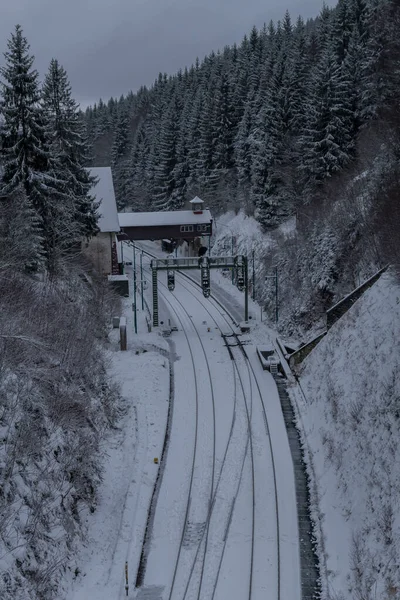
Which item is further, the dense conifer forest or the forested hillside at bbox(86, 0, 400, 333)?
the dense conifer forest

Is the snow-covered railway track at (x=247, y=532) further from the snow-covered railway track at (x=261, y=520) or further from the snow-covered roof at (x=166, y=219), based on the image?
the snow-covered roof at (x=166, y=219)

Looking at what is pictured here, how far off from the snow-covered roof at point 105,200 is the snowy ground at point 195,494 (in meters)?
18.0

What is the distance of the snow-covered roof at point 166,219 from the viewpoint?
2420 inches

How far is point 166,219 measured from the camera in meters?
62.3

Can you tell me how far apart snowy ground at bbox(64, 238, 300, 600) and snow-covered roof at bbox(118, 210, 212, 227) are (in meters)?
32.4

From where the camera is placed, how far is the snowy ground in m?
14.9

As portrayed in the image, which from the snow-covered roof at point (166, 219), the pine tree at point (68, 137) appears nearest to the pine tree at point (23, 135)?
the pine tree at point (68, 137)

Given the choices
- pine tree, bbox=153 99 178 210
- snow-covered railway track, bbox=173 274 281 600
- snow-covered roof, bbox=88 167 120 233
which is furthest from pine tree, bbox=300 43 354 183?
pine tree, bbox=153 99 178 210

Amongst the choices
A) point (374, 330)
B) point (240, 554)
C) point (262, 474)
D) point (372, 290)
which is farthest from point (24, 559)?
point (372, 290)

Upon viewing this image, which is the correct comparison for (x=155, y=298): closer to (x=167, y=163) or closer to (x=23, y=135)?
(x=23, y=135)

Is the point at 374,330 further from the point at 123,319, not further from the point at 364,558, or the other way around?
the point at 123,319

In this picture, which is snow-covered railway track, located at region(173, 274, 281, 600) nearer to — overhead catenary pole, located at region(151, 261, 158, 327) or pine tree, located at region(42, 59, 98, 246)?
overhead catenary pole, located at region(151, 261, 158, 327)

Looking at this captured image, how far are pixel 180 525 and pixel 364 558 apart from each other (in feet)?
18.4

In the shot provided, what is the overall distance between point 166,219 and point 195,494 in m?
46.2
